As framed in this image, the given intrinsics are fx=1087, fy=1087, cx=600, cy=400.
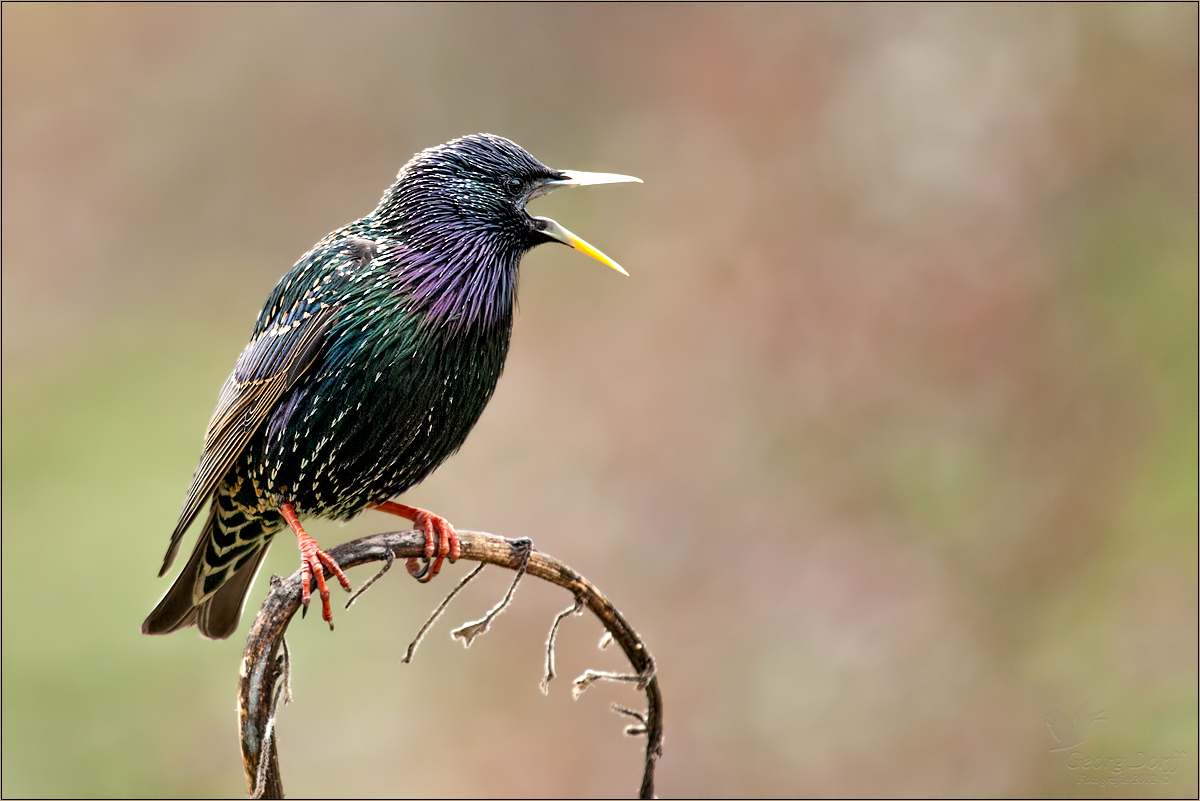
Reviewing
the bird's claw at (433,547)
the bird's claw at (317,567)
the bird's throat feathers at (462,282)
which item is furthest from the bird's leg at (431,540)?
the bird's throat feathers at (462,282)

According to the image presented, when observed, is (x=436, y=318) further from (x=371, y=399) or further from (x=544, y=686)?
(x=544, y=686)

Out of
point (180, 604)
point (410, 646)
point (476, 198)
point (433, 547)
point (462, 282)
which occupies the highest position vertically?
point (476, 198)

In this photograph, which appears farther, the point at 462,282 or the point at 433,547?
the point at 462,282

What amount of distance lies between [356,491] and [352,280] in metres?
0.57

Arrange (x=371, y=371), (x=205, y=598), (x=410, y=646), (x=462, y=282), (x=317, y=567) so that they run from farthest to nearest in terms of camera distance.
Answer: (x=205, y=598) → (x=462, y=282) → (x=371, y=371) → (x=317, y=567) → (x=410, y=646)

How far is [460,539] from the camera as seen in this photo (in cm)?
243

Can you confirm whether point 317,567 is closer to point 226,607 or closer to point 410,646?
point 410,646

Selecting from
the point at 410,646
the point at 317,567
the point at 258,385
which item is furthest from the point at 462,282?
the point at 410,646

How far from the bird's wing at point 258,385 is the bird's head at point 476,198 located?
0.37 meters

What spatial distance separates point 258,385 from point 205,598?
2.13 feet

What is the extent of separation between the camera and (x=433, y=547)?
2721 mm

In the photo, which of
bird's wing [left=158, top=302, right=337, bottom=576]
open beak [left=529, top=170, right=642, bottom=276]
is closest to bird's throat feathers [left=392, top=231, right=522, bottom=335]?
open beak [left=529, top=170, right=642, bottom=276]

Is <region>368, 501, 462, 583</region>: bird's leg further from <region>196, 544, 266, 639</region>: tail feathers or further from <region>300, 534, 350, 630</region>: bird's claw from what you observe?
Answer: <region>196, 544, 266, 639</region>: tail feathers

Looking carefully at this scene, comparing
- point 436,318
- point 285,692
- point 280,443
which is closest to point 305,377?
point 280,443
